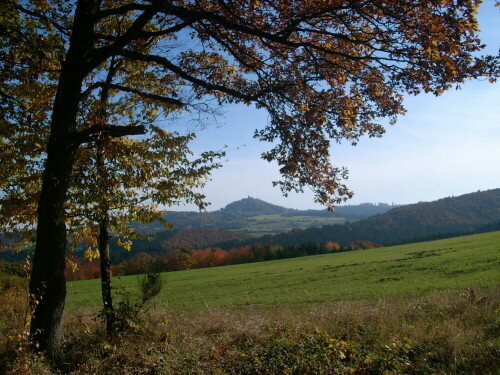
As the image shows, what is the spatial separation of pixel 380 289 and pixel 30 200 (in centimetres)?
1626

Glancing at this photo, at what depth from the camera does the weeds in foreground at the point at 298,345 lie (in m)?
5.31

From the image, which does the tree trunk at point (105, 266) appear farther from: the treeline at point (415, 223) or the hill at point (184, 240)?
the treeline at point (415, 223)

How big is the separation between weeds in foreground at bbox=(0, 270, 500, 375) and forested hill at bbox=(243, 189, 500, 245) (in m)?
115

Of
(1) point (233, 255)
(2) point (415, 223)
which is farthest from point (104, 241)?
(2) point (415, 223)

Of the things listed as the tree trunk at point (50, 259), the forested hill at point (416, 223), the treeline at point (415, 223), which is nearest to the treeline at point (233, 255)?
the treeline at point (415, 223)

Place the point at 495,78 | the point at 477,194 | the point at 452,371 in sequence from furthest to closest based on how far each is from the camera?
the point at 477,194 → the point at 495,78 → the point at 452,371

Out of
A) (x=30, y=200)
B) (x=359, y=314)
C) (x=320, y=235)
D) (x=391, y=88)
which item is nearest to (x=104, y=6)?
(x=30, y=200)

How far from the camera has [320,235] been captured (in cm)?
13175

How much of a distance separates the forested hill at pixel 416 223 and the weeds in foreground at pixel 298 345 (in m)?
115

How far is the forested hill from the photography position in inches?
4793

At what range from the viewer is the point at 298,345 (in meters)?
5.82

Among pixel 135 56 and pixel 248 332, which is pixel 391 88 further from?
pixel 248 332

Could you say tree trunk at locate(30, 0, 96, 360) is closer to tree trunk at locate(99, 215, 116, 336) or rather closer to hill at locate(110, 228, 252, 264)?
tree trunk at locate(99, 215, 116, 336)

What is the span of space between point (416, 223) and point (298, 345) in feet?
449
